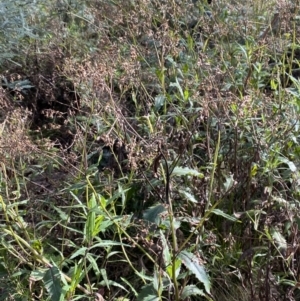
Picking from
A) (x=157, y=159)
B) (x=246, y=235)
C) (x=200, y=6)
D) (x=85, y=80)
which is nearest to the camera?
(x=157, y=159)

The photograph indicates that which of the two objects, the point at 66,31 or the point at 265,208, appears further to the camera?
the point at 66,31

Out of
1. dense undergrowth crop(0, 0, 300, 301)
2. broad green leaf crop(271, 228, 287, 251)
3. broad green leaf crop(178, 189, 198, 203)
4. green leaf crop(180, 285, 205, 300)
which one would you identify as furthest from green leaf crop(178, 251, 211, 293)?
broad green leaf crop(271, 228, 287, 251)

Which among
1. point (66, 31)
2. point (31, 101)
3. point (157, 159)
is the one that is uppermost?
point (157, 159)

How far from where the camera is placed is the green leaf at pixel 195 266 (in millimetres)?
2322

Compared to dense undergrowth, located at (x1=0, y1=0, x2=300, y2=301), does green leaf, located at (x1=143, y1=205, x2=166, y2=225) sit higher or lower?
higher

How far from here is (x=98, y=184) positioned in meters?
3.01

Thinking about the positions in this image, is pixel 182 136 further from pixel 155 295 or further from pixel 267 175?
pixel 155 295

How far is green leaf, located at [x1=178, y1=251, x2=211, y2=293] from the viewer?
232 cm

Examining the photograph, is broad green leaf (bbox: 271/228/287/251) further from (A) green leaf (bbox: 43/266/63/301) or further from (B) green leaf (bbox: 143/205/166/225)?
(A) green leaf (bbox: 43/266/63/301)

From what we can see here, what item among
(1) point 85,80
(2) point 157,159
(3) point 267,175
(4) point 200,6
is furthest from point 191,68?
(2) point 157,159

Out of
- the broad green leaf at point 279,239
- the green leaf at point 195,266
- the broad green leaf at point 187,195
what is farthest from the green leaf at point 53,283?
the broad green leaf at point 279,239

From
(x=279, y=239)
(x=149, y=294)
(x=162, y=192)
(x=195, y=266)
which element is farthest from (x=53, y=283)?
(x=279, y=239)

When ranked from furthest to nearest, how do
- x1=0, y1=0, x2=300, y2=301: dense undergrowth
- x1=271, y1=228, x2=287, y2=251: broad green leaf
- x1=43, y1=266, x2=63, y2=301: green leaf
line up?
x1=271, y1=228, x2=287, y2=251: broad green leaf < x1=0, y1=0, x2=300, y2=301: dense undergrowth < x1=43, y1=266, x2=63, y2=301: green leaf

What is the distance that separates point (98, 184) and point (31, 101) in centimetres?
147
